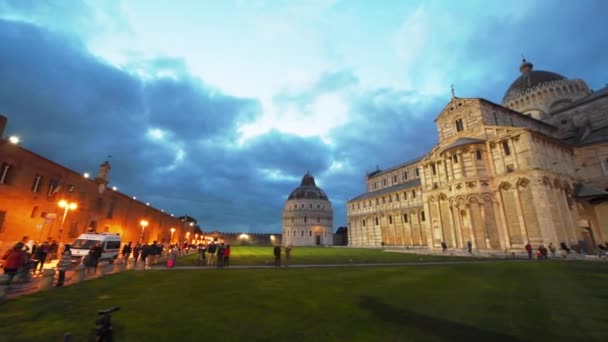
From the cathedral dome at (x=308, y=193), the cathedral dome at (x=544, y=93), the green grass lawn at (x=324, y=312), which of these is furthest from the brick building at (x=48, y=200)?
the cathedral dome at (x=308, y=193)

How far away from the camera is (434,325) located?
5.97 meters

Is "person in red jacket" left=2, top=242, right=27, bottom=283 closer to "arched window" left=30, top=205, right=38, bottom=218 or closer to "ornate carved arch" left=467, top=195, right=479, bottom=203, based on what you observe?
"arched window" left=30, top=205, right=38, bottom=218

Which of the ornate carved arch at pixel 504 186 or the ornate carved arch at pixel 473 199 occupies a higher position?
the ornate carved arch at pixel 504 186

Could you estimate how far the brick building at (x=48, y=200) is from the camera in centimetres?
1936

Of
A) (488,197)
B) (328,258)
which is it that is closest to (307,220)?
(488,197)

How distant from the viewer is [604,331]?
550cm

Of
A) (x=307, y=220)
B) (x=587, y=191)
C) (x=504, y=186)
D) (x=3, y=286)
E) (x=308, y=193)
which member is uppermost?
(x=308, y=193)

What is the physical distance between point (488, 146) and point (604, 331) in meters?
33.8

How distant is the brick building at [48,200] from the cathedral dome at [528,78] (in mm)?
70880

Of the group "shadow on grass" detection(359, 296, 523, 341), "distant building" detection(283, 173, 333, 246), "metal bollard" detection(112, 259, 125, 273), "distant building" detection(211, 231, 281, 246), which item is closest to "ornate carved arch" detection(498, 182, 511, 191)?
"shadow on grass" detection(359, 296, 523, 341)

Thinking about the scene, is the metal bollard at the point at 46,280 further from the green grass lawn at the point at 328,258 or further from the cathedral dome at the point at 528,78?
the cathedral dome at the point at 528,78

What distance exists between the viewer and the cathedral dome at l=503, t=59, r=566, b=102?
161ft

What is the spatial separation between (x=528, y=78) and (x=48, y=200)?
246ft

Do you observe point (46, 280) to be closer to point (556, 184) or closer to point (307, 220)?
point (556, 184)
